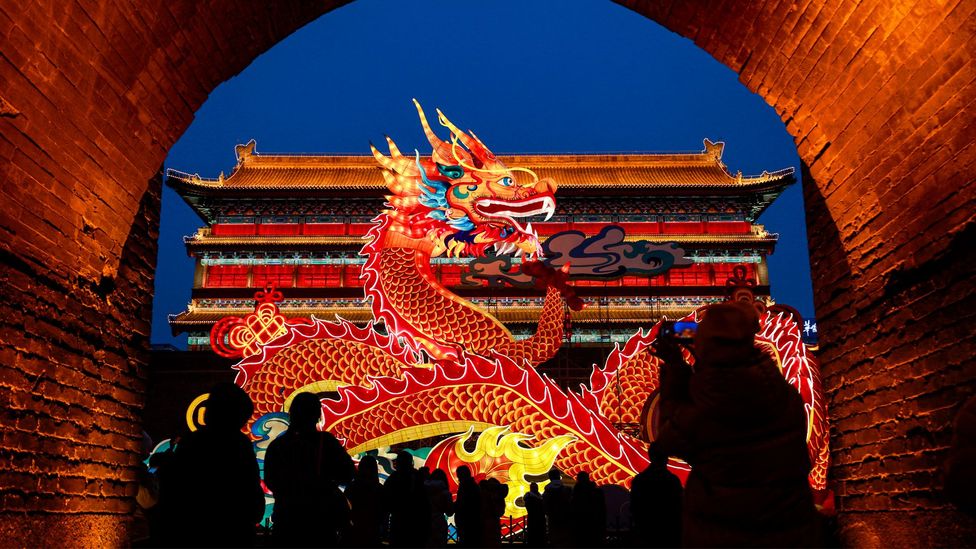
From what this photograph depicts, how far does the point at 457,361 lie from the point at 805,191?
5.46 meters

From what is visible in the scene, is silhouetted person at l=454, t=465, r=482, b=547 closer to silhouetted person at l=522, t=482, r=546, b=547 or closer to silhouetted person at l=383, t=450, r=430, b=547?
silhouetted person at l=522, t=482, r=546, b=547

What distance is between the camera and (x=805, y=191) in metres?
5.22

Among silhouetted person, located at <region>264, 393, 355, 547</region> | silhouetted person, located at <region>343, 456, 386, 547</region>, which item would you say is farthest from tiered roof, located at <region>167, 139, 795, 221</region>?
silhouetted person, located at <region>264, 393, 355, 547</region>

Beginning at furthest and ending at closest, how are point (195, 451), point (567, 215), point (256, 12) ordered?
point (567, 215)
point (256, 12)
point (195, 451)

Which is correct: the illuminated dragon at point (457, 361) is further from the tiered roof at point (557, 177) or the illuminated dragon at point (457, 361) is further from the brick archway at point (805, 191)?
the tiered roof at point (557, 177)

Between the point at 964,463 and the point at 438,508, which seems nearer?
the point at 964,463

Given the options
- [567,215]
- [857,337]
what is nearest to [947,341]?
[857,337]

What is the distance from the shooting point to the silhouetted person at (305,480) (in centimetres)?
306

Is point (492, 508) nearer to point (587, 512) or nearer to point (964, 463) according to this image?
point (587, 512)

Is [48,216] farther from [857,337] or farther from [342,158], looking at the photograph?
[342,158]

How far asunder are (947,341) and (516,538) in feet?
23.7

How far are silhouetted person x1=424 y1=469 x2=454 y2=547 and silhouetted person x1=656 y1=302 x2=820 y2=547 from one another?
4323 mm

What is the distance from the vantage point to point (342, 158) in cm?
2647

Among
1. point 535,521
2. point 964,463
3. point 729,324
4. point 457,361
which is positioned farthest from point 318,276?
point 964,463
